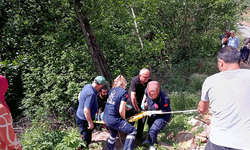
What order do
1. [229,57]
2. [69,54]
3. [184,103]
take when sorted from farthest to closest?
[184,103] → [69,54] → [229,57]

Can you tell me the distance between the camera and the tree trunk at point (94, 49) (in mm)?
5094

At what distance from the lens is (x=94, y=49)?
5590 mm

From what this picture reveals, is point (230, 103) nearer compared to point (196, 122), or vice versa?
point (230, 103)

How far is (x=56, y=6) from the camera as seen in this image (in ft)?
15.3

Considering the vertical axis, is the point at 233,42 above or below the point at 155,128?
above

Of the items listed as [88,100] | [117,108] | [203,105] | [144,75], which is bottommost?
[117,108]

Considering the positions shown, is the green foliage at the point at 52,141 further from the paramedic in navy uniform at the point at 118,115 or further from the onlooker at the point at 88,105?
the paramedic in navy uniform at the point at 118,115

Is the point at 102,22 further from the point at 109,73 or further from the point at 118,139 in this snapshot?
the point at 118,139

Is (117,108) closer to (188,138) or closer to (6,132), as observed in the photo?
(188,138)

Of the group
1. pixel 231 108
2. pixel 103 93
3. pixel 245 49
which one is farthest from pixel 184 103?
pixel 245 49

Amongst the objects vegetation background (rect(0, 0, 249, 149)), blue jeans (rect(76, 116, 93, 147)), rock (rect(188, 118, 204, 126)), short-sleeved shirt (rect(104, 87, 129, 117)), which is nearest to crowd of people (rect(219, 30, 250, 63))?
vegetation background (rect(0, 0, 249, 149))

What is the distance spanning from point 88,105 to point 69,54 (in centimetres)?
231

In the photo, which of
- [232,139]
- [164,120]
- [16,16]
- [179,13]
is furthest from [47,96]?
[179,13]

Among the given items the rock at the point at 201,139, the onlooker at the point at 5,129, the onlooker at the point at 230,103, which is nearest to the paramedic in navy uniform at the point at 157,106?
the rock at the point at 201,139
